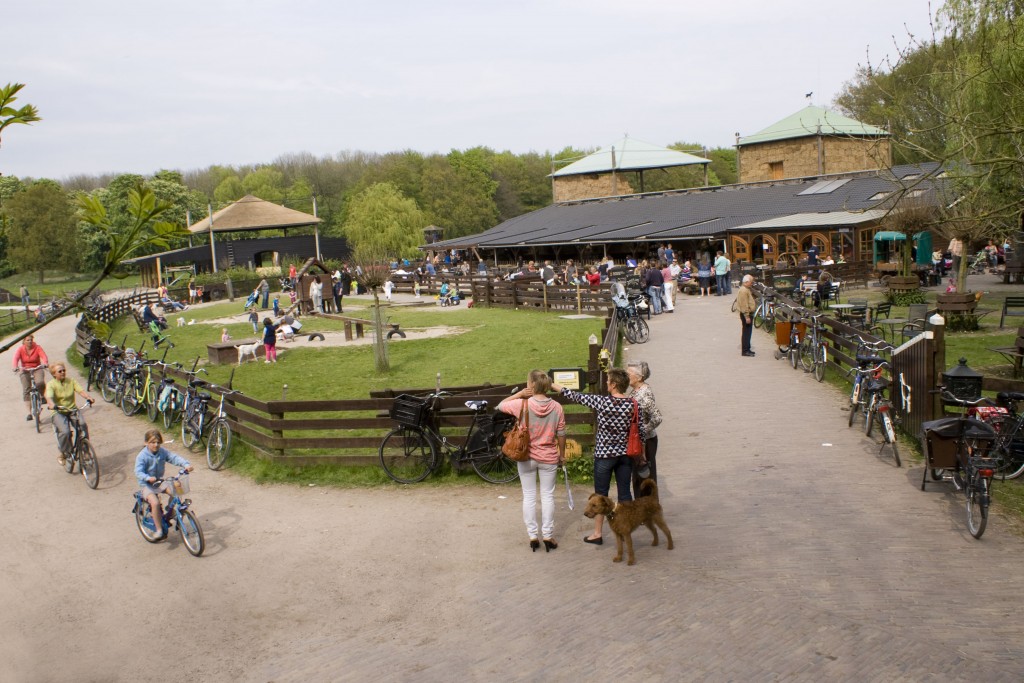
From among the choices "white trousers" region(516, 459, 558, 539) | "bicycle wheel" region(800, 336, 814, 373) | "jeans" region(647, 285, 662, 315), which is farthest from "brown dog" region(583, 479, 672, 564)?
"jeans" region(647, 285, 662, 315)

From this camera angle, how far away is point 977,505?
7812 millimetres

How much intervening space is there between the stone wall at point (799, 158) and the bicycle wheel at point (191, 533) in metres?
44.8

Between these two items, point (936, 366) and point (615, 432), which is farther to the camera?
point (936, 366)

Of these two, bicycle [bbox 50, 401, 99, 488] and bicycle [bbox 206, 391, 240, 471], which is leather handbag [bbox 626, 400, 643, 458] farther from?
bicycle [bbox 50, 401, 99, 488]

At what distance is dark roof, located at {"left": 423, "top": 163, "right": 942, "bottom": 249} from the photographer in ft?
125

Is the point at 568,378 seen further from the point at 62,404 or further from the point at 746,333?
the point at 746,333

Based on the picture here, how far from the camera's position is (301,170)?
389ft

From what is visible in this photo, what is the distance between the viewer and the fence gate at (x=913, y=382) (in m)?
10.0

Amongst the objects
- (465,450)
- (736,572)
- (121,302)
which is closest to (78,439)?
(465,450)

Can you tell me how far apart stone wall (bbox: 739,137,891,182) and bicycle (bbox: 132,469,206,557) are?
44.6m

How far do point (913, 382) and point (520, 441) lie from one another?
5.48 m

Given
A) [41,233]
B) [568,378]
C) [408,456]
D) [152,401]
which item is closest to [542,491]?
[568,378]

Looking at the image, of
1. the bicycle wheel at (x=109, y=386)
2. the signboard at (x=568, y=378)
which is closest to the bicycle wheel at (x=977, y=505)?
the signboard at (x=568, y=378)

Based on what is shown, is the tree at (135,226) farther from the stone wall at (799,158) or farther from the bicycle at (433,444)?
the stone wall at (799,158)
